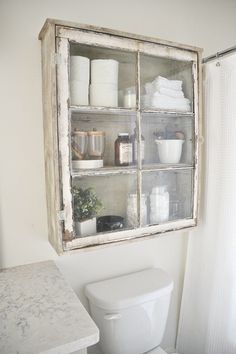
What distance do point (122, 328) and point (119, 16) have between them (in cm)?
148

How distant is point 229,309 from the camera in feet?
4.36

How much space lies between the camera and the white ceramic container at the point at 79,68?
1.08 meters

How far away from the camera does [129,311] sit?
1.23 meters

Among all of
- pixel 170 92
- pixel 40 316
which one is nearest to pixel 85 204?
pixel 40 316

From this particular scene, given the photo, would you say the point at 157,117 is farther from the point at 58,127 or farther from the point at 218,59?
the point at 58,127

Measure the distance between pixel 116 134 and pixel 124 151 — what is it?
0.10m

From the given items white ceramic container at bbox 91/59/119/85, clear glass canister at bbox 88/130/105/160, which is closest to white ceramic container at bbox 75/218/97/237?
clear glass canister at bbox 88/130/105/160

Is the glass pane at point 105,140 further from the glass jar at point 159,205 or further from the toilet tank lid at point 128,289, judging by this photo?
the toilet tank lid at point 128,289

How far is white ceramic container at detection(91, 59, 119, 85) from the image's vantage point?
45.3 inches

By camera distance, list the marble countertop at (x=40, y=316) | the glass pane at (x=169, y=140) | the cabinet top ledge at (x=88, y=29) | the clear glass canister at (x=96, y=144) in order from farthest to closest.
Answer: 1. the glass pane at (x=169, y=140)
2. the clear glass canister at (x=96, y=144)
3. the cabinet top ledge at (x=88, y=29)
4. the marble countertop at (x=40, y=316)

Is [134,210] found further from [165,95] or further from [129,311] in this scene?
[165,95]

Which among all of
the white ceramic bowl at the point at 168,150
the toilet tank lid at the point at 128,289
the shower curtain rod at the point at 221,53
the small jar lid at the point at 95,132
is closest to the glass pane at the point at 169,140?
the white ceramic bowl at the point at 168,150

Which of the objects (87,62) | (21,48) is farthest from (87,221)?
(21,48)

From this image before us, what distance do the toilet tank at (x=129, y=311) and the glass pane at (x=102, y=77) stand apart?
2.83 ft
